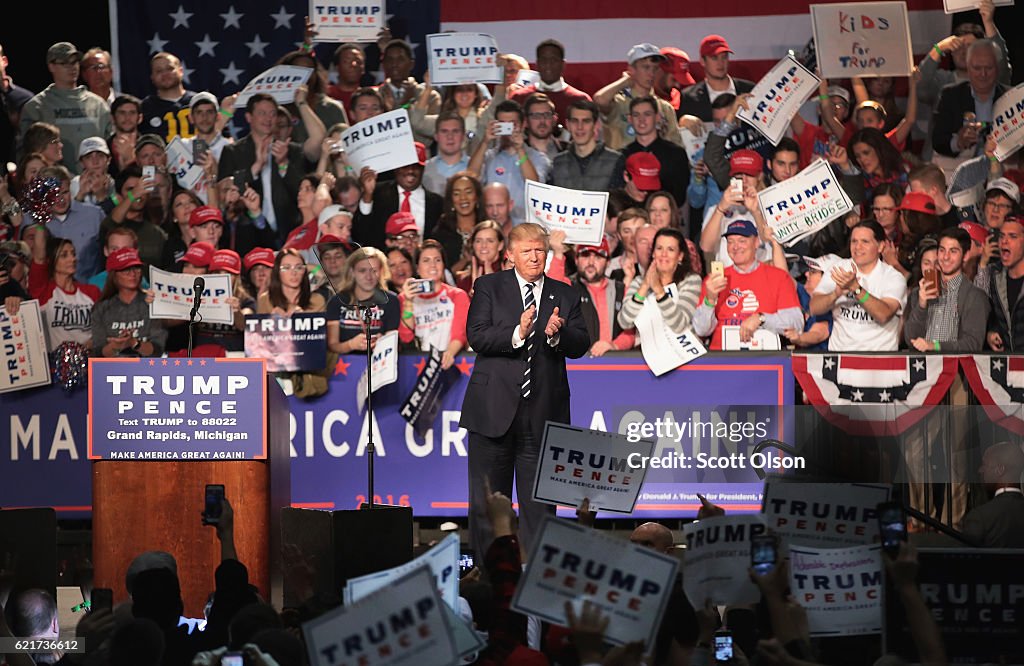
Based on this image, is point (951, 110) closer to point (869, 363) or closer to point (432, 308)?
point (869, 363)

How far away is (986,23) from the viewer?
534 inches

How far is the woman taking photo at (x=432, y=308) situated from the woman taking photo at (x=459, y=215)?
812 mm

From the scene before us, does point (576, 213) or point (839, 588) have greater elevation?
point (576, 213)

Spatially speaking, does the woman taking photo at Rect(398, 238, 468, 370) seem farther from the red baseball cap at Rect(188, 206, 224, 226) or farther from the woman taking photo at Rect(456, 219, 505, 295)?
the red baseball cap at Rect(188, 206, 224, 226)

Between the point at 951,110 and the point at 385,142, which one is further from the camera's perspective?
the point at 951,110

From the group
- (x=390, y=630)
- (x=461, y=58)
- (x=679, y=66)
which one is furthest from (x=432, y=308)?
(x=390, y=630)

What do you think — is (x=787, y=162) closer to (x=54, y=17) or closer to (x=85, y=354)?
(x=85, y=354)

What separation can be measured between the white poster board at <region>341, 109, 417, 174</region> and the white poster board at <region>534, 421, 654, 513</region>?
5.37 metres

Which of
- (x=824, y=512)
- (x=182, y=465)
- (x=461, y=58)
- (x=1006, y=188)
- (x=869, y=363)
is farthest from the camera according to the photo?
(x=461, y=58)

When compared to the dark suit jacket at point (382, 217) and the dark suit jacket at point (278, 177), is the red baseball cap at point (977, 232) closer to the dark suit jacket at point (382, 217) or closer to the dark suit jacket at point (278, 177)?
the dark suit jacket at point (382, 217)

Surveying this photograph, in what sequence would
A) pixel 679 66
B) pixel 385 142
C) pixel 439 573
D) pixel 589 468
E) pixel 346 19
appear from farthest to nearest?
pixel 679 66 < pixel 346 19 < pixel 385 142 < pixel 589 468 < pixel 439 573

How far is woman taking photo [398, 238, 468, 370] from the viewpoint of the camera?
1136 cm

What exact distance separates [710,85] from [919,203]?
2604 millimetres

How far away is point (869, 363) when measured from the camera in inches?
432
